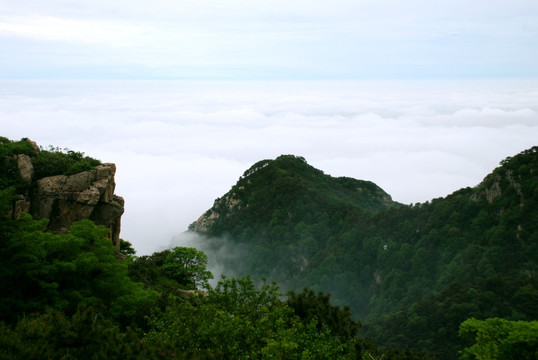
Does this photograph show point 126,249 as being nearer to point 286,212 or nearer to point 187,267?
point 187,267

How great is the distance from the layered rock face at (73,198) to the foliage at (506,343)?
2445 centimetres

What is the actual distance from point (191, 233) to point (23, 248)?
10780 centimetres

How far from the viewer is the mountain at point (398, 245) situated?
5462 centimetres

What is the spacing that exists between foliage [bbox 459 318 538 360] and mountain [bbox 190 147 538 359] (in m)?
20.0

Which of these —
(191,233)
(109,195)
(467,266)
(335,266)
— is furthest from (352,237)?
(109,195)

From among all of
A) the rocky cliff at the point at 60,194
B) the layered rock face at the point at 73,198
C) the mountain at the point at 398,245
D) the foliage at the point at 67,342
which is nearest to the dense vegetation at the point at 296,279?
the foliage at the point at 67,342

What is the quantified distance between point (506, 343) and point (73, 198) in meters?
27.0

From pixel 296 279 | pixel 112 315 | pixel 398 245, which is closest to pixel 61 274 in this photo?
pixel 112 315

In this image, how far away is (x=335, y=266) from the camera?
90125 millimetres

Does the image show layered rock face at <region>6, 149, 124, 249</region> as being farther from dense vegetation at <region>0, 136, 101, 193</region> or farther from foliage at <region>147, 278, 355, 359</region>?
foliage at <region>147, 278, 355, 359</region>

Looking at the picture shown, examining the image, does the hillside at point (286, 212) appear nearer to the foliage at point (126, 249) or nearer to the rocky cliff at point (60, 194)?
the foliage at point (126, 249)

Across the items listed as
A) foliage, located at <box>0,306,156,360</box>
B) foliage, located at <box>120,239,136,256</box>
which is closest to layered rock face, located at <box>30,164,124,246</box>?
foliage, located at <box>120,239,136,256</box>

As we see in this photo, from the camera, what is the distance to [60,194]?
33312mm

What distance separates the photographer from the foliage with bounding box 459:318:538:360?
82.6 feet
